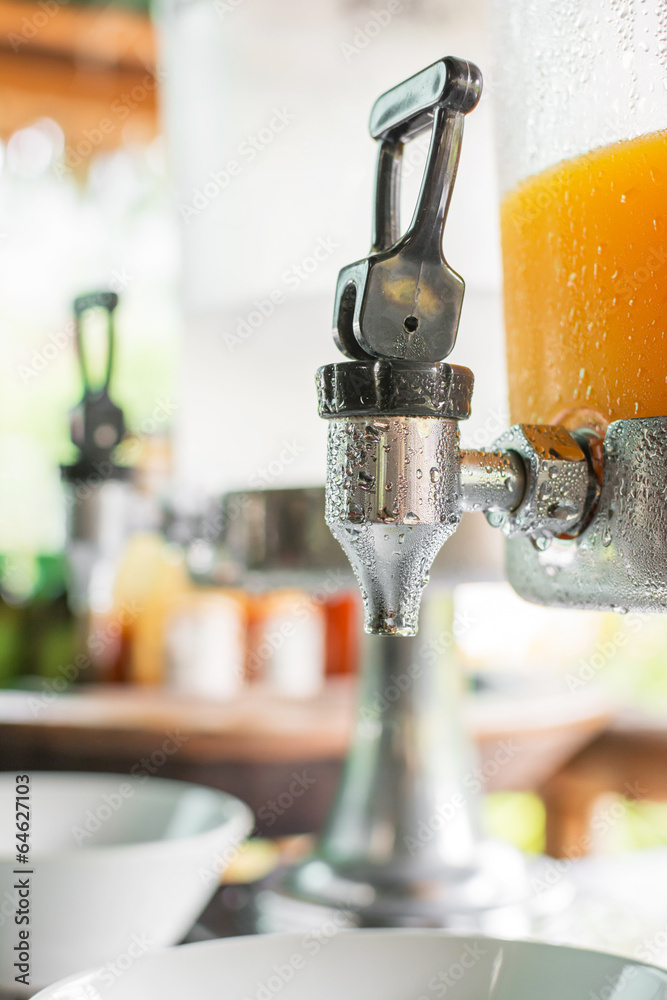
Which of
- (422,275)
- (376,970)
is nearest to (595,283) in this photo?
(422,275)

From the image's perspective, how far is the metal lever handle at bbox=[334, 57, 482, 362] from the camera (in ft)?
0.91

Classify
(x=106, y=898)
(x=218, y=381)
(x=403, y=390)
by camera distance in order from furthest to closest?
(x=218, y=381), (x=106, y=898), (x=403, y=390)

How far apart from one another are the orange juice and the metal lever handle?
0.07m

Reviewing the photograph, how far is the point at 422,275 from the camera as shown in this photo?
0.28m

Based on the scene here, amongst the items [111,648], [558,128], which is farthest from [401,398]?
[111,648]

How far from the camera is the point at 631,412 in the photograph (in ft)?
1.07

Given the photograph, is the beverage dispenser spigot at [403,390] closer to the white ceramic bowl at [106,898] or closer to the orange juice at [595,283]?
the orange juice at [595,283]

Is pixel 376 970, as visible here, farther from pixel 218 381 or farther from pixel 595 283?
pixel 218 381

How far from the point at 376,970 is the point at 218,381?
1.21 ft

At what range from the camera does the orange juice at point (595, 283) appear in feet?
1.05

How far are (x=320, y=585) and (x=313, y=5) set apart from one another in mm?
349

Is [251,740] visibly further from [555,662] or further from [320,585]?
[555,662]

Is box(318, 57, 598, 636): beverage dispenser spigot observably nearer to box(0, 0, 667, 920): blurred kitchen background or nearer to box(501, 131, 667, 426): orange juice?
box(501, 131, 667, 426): orange juice

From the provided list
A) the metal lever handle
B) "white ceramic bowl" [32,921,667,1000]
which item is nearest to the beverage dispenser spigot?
the metal lever handle
